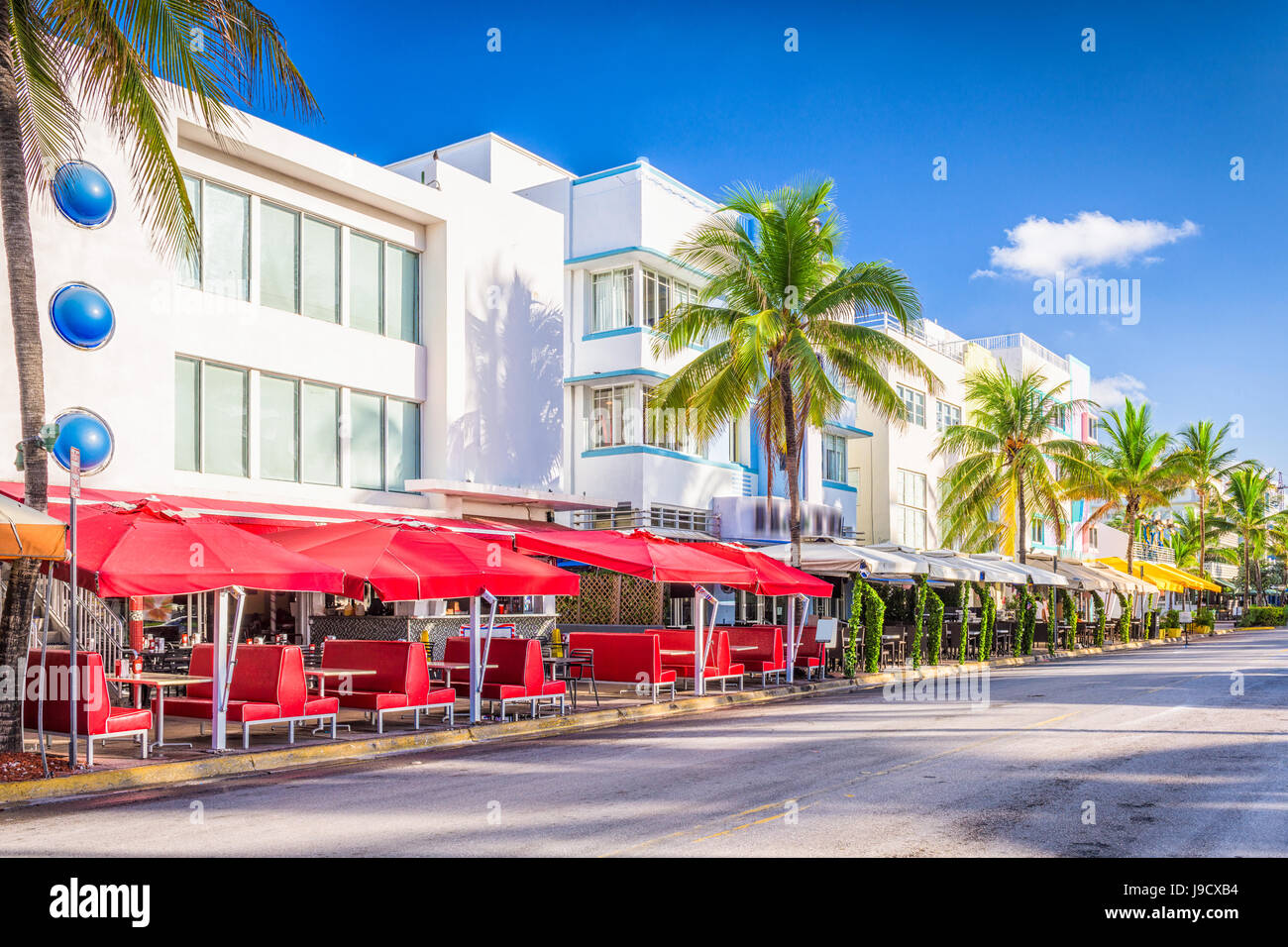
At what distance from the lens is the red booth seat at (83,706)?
12039 mm

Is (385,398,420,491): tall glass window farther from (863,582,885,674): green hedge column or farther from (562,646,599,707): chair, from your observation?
(863,582,885,674): green hedge column

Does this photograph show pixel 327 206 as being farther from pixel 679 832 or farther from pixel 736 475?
pixel 679 832

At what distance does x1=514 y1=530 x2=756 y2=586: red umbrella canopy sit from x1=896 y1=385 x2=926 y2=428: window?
27.3 metres

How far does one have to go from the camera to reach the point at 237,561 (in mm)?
12547

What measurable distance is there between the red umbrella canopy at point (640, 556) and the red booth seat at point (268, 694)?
5210 mm

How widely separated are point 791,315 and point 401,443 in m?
8.82

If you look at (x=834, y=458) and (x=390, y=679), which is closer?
(x=390, y=679)

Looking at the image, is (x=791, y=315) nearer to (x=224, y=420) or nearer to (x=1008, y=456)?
(x=224, y=420)

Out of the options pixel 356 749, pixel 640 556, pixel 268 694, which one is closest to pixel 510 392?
pixel 640 556

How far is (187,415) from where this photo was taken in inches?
781

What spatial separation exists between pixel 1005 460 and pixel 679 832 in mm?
33593

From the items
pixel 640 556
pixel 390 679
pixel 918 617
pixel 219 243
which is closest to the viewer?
pixel 390 679
